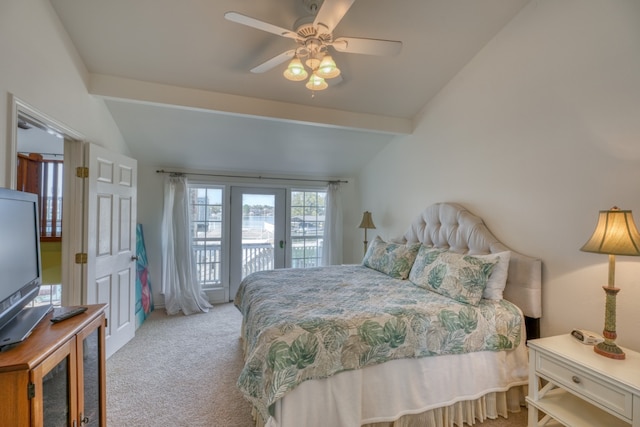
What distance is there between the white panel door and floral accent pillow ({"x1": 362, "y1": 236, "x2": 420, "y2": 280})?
2.66m

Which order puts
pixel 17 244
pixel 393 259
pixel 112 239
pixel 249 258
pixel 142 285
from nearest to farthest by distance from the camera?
1. pixel 17 244
2. pixel 112 239
3. pixel 393 259
4. pixel 142 285
5. pixel 249 258

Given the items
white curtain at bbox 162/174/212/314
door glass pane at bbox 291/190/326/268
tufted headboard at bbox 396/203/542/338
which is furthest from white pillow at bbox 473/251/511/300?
white curtain at bbox 162/174/212/314

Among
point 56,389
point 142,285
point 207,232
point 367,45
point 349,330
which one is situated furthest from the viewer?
point 207,232

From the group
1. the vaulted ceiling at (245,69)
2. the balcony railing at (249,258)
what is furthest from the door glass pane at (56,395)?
the balcony railing at (249,258)

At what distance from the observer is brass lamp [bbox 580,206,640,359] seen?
1.48 metres

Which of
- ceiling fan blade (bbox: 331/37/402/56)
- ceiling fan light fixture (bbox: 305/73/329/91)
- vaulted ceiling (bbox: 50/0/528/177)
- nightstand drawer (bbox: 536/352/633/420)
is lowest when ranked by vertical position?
nightstand drawer (bbox: 536/352/633/420)

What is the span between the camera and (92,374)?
4.70 feet

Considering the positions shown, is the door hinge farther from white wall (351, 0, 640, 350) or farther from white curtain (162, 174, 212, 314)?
white wall (351, 0, 640, 350)

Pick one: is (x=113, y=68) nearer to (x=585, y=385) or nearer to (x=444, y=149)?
(x=444, y=149)

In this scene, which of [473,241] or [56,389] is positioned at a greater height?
[473,241]

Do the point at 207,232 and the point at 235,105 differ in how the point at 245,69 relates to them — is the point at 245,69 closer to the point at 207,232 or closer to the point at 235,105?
the point at 235,105

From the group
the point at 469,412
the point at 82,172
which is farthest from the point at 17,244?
the point at 469,412

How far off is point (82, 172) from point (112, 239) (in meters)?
0.71

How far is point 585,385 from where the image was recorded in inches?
58.7
